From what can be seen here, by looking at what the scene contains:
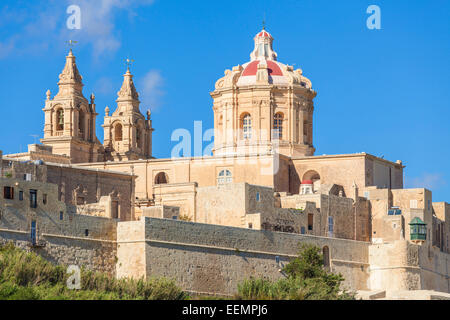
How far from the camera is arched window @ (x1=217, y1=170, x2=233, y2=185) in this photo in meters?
74.6

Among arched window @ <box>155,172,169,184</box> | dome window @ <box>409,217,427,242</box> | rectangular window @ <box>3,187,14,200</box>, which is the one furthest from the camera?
arched window @ <box>155,172,169,184</box>

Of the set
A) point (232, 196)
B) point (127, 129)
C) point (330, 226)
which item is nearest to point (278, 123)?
point (127, 129)

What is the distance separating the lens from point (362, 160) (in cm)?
7450

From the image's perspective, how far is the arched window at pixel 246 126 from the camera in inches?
3108

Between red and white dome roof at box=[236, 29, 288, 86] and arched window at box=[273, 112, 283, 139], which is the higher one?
red and white dome roof at box=[236, 29, 288, 86]

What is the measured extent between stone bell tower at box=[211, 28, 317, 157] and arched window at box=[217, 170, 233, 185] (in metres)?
3.24

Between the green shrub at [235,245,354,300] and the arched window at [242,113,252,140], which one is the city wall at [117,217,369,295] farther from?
the arched window at [242,113,252,140]

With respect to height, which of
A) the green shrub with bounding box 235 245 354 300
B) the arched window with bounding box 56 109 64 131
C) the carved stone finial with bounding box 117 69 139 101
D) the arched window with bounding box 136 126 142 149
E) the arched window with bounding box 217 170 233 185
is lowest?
the green shrub with bounding box 235 245 354 300

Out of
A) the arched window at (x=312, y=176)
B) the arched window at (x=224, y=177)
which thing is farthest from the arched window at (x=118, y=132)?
the arched window at (x=312, y=176)

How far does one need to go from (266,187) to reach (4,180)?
14.7m

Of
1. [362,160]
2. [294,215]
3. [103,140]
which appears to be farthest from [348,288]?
[103,140]

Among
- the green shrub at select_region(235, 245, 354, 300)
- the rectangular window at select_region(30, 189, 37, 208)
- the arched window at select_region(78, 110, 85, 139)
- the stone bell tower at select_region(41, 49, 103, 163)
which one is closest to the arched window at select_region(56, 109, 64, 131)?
the stone bell tower at select_region(41, 49, 103, 163)

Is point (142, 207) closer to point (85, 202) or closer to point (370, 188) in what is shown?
point (85, 202)
